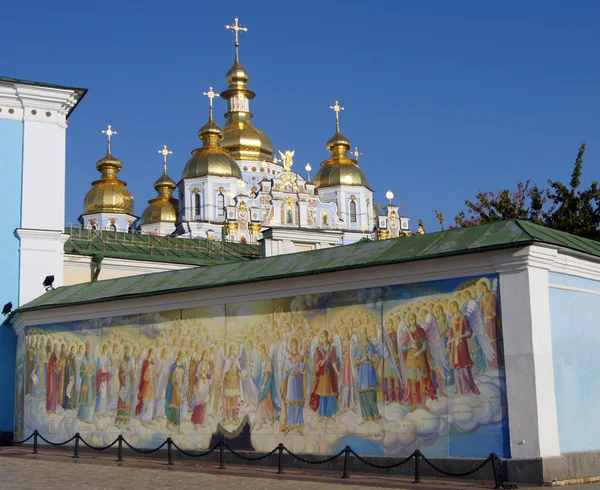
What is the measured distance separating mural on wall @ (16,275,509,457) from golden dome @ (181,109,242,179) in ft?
183

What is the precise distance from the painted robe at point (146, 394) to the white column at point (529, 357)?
7.34m

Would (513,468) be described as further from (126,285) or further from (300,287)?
(126,285)

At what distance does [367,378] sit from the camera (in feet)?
47.5

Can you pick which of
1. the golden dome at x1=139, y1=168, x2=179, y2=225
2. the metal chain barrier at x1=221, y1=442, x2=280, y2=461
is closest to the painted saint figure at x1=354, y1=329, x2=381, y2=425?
the metal chain barrier at x1=221, y1=442, x2=280, y2=461

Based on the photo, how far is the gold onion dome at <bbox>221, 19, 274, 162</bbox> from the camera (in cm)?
8194

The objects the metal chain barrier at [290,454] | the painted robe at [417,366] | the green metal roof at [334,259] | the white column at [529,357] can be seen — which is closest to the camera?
the metal chain barrier at [290,454]

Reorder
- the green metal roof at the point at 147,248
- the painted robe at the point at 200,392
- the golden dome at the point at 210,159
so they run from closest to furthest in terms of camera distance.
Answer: the painted robe at the point at 200,392
the green metal roof at the point at 147,248
the golden dome at the point at 210,159

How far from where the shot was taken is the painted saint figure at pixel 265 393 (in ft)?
51.4

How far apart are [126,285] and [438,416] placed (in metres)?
7.81

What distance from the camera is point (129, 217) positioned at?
7619 cm

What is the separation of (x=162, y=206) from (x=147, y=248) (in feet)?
168

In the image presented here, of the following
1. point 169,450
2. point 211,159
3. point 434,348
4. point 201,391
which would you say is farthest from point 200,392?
point 211,159

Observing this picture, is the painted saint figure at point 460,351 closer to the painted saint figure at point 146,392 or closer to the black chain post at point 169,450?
the black chain post at point 169,450

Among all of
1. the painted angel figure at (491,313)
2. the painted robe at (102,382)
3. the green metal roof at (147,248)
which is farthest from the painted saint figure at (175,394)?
the green metal roof at (147,248)
